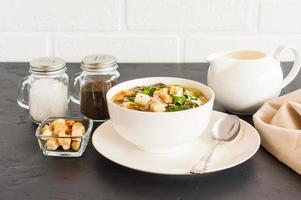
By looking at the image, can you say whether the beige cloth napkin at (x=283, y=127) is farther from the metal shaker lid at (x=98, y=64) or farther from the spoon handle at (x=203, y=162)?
the metal shaker lid at (x=98, y=64)

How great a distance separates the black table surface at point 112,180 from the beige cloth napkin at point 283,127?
15mm

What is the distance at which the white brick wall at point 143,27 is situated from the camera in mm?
1307

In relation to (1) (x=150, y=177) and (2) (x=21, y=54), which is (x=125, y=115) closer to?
(1) (x=150, y=177)

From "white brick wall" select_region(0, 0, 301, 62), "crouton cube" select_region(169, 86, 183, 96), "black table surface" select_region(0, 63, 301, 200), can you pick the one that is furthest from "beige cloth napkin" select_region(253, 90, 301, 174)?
"white brick wall" select_region(0, 0, 301, 62)

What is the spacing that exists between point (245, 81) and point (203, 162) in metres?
0.23

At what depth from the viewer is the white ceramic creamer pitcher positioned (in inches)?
37.1

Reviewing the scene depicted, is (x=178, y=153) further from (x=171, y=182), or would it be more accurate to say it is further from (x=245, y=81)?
(x=245, y=81)

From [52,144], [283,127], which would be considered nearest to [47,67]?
[52,144]

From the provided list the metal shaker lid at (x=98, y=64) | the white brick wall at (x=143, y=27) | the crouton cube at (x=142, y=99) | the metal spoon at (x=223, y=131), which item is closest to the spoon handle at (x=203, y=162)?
the metal spoon at (x=223, y=131)

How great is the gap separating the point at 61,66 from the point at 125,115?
199 mm

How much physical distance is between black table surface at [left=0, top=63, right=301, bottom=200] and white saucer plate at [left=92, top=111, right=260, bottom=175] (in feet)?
0.05

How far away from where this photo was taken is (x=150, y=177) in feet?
2.45

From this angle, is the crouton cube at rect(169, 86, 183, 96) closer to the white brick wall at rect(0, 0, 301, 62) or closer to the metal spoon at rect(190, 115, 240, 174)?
the metal spoon at rect(190, 115, 240, 174)

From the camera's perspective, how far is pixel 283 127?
838 millimetres
